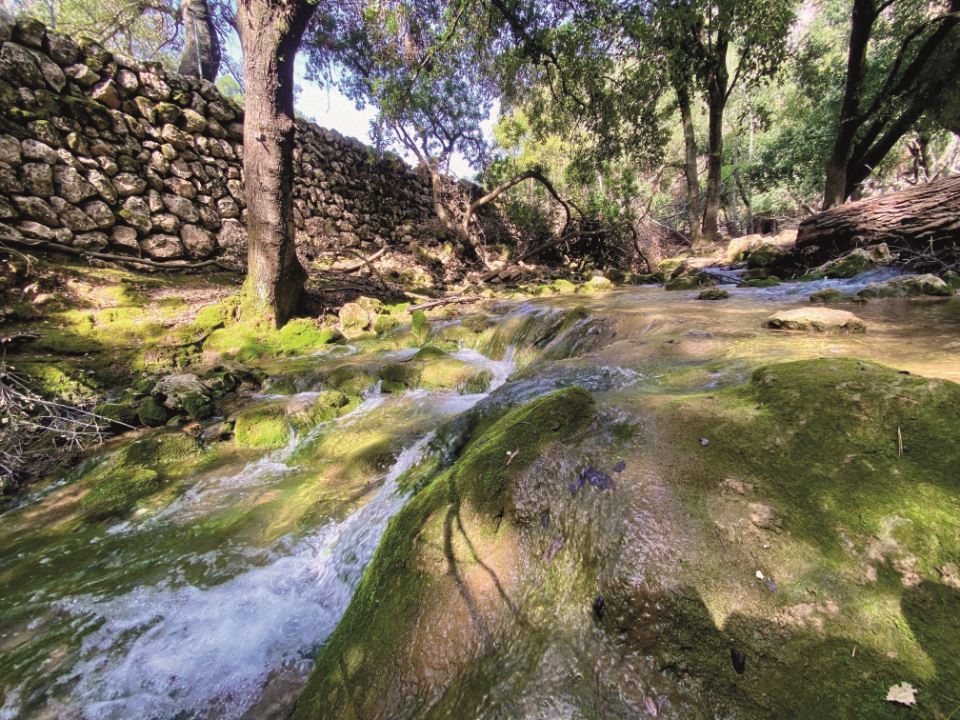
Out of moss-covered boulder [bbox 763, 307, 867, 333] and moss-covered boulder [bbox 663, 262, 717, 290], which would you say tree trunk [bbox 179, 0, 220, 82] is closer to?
moss-covered boulder [bbox 663, 262, 717, 290]

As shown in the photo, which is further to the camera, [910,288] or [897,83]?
[897,83]

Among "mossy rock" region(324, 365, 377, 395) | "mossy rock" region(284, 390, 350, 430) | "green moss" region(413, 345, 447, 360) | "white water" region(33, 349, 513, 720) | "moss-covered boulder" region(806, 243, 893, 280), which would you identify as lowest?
"white water" region(33, 349, 513, 720)

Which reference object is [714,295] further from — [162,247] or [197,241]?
[162,247]

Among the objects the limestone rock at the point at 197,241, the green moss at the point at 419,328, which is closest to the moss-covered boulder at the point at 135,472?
the green moss at the point at 419,328

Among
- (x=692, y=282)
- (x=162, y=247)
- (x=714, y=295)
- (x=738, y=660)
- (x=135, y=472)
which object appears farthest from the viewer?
(x=692, y=282)

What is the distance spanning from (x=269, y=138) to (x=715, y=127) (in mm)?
11780

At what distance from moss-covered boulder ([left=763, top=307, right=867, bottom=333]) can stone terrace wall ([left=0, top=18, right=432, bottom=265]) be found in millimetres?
8977

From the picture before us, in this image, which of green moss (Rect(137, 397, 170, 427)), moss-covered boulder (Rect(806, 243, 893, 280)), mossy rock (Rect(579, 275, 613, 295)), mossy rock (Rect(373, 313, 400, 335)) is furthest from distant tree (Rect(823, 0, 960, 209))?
green moss (Rect(137, 397, 170, 427))

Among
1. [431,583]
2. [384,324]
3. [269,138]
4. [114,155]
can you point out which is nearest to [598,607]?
[431,583]

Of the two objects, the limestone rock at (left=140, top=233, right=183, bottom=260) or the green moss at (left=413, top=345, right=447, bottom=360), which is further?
the limestone rock at (left=140, top=233, right=183, bottom=260)

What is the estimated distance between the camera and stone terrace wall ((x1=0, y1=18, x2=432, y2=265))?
19.5ft

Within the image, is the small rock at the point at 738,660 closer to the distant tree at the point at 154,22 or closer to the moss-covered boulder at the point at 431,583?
the moss-covered boulder at the point at 431,583

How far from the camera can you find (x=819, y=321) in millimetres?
3350

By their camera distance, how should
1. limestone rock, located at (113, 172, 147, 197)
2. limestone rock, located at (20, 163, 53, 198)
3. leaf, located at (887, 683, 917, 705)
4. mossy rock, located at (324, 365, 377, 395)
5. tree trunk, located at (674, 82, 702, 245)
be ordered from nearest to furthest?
leaf, located at (887, 683, 917, 705), mossy rock, located at (324, 365, 377, 395), limestone rock, located at (20, 163, 53, 198), limestone rock, located at (113, 172, 147, 197), tree trunk, located at (674, 82, 702, 245)
